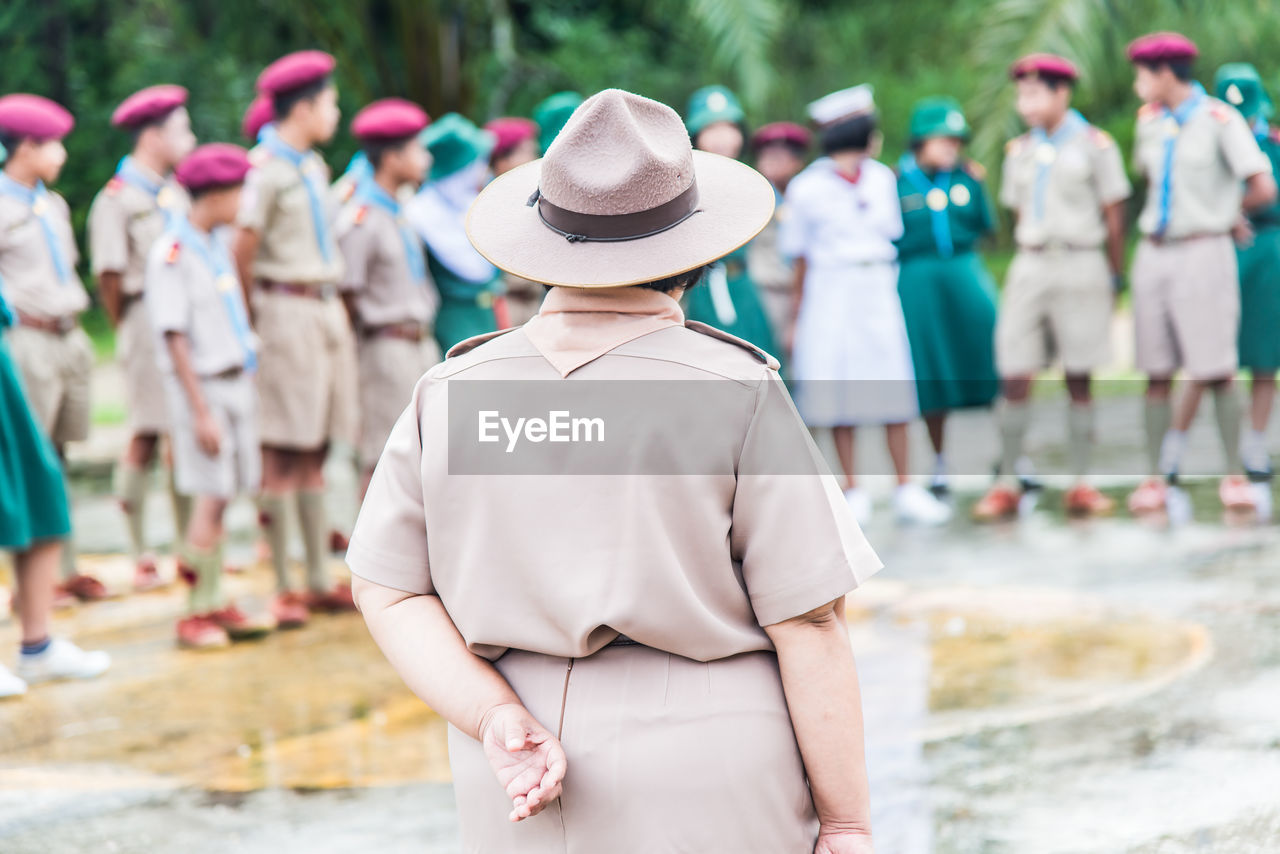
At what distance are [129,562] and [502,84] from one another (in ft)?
28.8

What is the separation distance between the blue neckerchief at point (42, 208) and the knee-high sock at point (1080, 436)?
476cm

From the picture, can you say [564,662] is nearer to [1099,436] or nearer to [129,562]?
[129,562]

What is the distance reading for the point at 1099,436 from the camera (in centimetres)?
899

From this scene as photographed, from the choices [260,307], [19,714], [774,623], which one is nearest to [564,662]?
[774,623]


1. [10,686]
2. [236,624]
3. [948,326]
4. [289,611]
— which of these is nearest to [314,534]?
[289,611]

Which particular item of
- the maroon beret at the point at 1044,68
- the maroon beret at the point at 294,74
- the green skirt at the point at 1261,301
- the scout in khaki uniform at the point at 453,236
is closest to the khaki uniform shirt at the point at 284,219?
the maroon beret at the point at 294,74

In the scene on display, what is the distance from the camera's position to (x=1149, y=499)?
22.6 ft

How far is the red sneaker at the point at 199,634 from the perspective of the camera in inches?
208

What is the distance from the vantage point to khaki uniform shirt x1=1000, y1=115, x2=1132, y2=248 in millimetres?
6871

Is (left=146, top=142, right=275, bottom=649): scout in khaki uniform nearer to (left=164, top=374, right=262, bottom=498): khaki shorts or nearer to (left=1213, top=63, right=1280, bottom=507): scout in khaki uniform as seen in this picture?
(left=164, top=374, right=262, bottom=498): khaki shorts

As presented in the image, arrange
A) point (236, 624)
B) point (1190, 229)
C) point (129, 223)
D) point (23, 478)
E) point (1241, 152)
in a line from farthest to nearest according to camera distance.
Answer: point (1190, 229) → point (1241, 152) → point (129, 223) → point (236, 624) → point (23, 478)

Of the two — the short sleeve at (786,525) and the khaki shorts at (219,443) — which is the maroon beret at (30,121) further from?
the short sleeve at (786,525)

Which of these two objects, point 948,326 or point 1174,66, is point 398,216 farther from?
point 1174,66

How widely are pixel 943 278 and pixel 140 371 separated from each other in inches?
161
